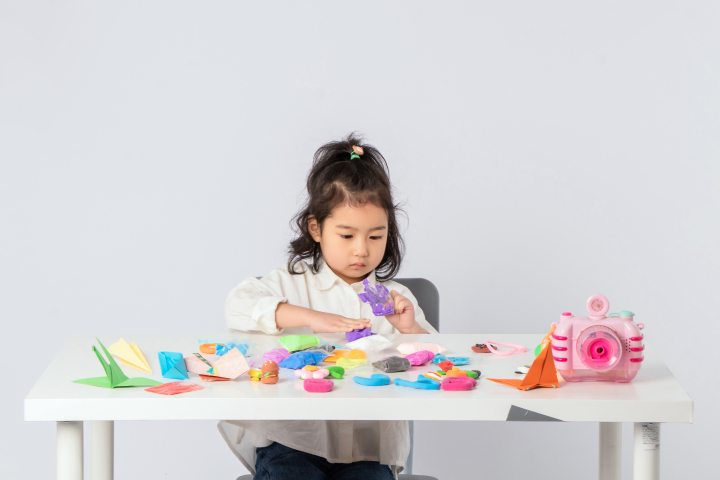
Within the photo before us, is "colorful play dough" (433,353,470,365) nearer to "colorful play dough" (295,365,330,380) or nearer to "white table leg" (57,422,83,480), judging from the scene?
"colorful play dough" (295,365,330,380)

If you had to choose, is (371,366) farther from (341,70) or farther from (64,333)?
(64,333)

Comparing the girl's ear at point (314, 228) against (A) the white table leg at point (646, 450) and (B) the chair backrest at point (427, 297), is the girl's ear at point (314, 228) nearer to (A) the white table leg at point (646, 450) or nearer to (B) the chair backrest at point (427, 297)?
(B) the chair backrest at point (427, 297)

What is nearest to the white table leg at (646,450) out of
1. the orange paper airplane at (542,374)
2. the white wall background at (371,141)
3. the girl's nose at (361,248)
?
the orange paper airplane at (542,374)

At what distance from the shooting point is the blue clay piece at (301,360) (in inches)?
39.9

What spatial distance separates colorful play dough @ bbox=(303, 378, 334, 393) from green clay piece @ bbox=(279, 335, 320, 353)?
0.22 m

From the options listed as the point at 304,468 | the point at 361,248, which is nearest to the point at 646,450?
the point at 304,468

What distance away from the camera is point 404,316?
4.65 ft

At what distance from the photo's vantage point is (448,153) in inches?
82.0

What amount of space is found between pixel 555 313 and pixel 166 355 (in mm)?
1371

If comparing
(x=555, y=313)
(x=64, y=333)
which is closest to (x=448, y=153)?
(x=555, y=313)

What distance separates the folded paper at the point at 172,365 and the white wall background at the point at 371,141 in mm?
1068

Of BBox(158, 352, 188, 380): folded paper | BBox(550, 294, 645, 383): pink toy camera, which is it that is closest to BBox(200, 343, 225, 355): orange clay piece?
BBox(158, 352, 188, 380): folded paper

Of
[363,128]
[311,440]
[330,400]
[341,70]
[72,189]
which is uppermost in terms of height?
[341,70]

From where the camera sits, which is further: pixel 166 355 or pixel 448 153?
pixel 448 153
